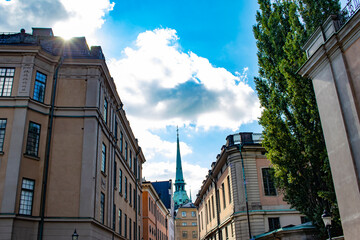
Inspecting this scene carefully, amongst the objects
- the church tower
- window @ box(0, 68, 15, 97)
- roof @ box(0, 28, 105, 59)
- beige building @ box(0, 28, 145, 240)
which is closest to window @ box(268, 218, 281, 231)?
beige building @ box(0, 28, 145, 240)

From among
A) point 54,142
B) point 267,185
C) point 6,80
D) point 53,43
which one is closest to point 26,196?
point 54,142

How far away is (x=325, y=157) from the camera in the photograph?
13.7 m

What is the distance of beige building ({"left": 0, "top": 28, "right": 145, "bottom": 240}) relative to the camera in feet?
51.1

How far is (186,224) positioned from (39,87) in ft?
239

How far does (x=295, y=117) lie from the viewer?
14984 millimetres

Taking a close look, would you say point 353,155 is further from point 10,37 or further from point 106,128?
point 10,37

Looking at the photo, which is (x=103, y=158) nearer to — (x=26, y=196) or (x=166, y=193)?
(x=26, y=196)

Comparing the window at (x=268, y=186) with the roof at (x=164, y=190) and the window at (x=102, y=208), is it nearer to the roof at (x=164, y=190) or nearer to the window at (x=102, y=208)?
the window at (x=102, y=208)

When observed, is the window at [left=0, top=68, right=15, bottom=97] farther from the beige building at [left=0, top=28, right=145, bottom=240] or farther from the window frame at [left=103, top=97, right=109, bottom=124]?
the window frame at [left=103, top=97, right=109, bottom=124]

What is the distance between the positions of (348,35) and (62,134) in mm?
13859

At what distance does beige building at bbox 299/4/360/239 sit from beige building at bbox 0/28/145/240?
11113 mm

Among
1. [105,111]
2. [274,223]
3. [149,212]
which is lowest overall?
[274,223]

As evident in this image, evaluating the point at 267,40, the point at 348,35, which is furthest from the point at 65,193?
the point at 348,35

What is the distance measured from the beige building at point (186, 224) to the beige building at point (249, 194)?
2200 inches
